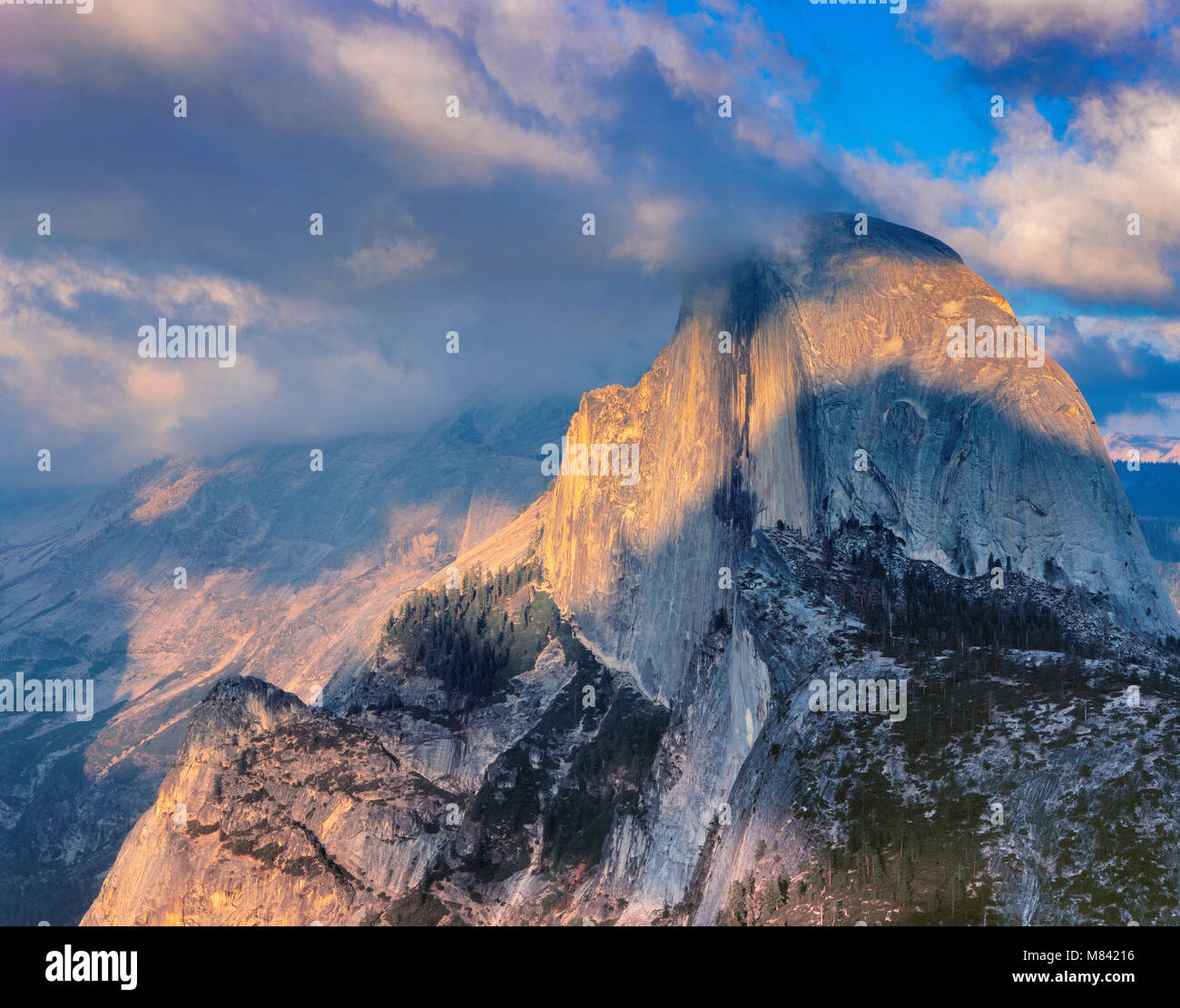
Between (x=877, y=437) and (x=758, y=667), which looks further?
(x=877, y=437)

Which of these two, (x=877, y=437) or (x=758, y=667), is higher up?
(x=877, y=437)

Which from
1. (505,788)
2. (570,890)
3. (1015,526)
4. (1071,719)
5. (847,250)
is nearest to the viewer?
(1071,719)

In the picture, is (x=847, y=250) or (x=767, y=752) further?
(x=847, y=250)

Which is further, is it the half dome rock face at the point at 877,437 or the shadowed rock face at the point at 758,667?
the half dome rock face at the point at 877,437

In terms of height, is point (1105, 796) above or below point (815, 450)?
below

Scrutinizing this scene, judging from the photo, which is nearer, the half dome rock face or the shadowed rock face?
the shadowed rock face

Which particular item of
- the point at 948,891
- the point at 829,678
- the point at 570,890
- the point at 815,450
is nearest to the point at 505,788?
the point at 570,890

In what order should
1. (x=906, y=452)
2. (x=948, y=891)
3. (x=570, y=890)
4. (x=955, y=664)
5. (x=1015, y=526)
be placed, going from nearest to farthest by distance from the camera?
(x=948, y=891) < (x=955, y=664) < (x=1015, y=526) < (x=906, y=452) < (x=570, y=890)

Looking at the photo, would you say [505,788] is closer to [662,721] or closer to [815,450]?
[662,721]
